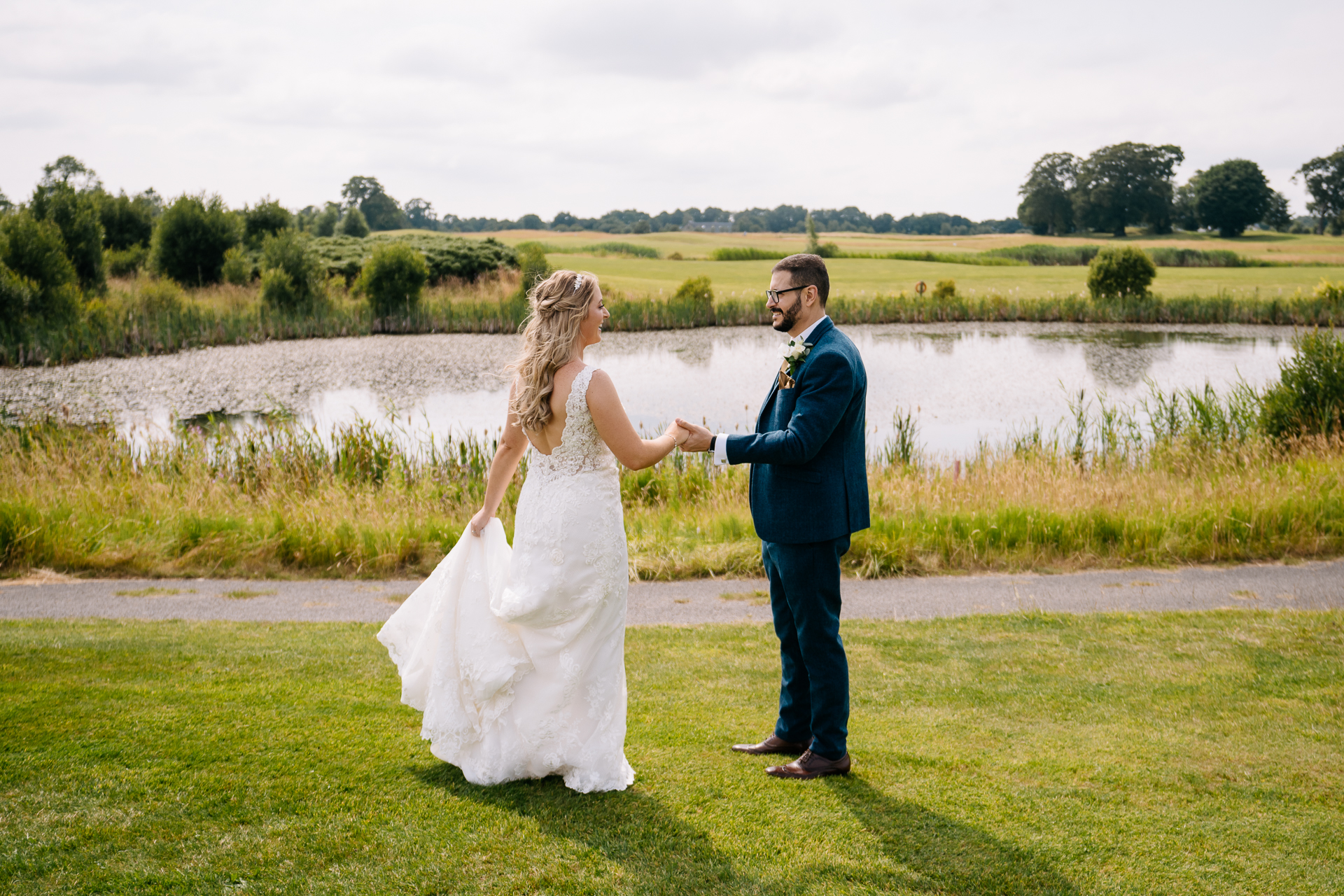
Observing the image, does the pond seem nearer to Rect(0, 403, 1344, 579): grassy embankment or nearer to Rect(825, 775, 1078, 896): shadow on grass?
Rect(0, 403, 1344, 579): grassy embankment

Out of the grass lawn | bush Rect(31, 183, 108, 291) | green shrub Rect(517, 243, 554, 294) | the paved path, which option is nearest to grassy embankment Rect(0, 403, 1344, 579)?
the paved path

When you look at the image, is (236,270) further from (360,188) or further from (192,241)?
(360,188)

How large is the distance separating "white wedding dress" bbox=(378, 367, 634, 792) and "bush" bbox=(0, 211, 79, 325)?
26461 millimetres

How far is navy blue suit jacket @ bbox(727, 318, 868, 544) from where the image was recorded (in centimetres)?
356

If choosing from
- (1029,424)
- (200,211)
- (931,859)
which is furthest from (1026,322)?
(931,859)

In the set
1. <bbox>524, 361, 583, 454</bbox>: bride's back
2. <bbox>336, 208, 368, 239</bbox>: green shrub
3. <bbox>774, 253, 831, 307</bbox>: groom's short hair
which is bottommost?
<bbox>524, 361, 583, 454</bbox>: bride's back

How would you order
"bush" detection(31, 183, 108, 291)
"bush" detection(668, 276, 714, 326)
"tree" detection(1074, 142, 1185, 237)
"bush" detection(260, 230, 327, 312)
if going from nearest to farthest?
"bush" detection(260, 230, 327, 312) → "bush" detection(31, 183, 108, 291) → "bush" detection(668, 276, 714, 326) → "tree" detection(1074, 142, 1185, 237)

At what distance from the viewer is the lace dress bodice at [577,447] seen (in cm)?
362

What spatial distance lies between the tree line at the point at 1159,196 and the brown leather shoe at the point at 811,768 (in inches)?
3300

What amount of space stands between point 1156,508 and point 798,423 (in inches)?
278

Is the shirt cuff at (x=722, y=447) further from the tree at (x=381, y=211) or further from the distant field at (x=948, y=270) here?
the tree at (x=381, y=211)

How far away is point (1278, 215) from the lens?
76.1 meters

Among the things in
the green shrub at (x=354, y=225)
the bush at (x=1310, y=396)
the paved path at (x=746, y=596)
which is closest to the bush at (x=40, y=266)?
the paved path at (x=746, y=596)

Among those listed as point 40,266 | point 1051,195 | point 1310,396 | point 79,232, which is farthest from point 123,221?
point 1051,195
